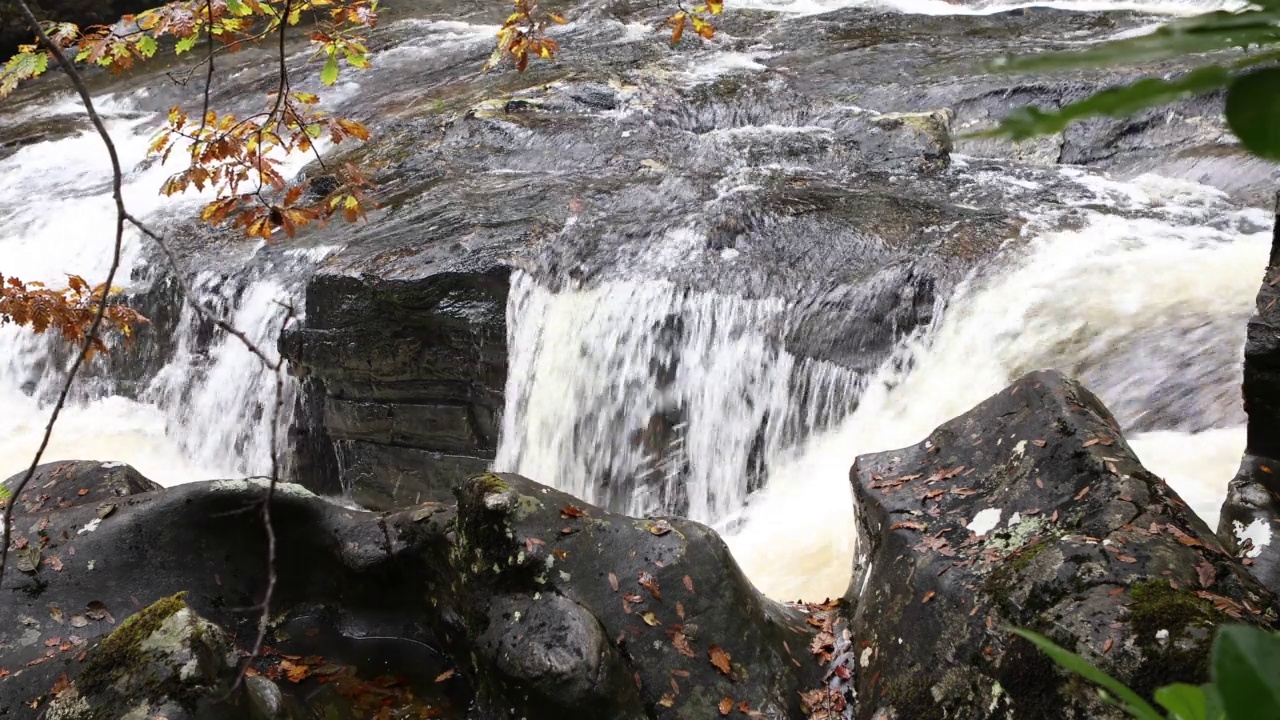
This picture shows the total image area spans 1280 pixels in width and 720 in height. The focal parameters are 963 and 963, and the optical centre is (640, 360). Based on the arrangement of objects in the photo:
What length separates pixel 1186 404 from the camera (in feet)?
18.9

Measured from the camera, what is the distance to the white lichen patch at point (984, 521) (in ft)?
12.6

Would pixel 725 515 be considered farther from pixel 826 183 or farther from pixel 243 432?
pixel 243 432

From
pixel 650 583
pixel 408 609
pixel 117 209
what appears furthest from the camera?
pixel 408 609

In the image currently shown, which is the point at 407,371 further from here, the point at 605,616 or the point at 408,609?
the point at 605,616

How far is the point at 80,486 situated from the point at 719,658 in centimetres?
392

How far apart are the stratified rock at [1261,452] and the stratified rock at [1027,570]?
1.51 ft

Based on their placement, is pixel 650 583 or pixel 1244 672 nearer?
pixel 1244 672

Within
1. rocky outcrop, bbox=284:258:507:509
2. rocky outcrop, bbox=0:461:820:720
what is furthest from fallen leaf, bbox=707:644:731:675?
rocky outcrop, bbox=284:258:507:509

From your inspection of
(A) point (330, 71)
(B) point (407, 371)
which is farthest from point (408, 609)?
(B) point (407, 371)

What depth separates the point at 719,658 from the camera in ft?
12.8

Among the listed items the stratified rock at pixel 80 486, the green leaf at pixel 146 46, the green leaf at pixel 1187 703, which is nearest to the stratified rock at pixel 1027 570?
the green leaf at pixel 1187 703

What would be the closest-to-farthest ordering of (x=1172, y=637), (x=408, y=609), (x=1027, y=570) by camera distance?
(x=1172, y=637), (x=1027, y=570), (x=408, y=609)

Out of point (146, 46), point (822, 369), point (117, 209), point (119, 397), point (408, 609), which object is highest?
point (146, 46)

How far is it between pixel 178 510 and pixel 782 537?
3637 mm
